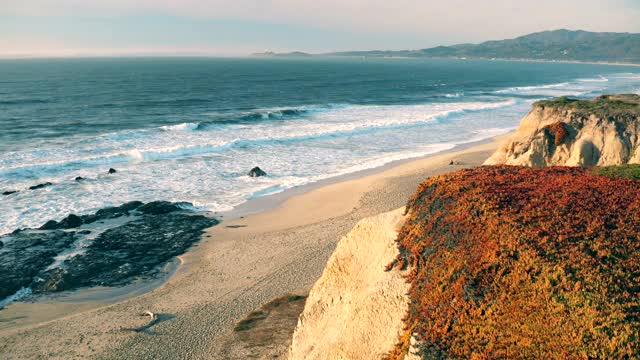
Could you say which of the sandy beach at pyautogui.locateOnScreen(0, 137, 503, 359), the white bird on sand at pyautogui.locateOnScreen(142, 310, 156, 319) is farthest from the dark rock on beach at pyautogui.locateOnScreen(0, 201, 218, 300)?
the white bird on sand at pyautogui.locateOnScreen(142, 310, 156, 319)

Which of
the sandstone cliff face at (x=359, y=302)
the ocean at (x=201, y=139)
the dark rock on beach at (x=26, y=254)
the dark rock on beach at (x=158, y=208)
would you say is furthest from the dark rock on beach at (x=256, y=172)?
the sandstone cliff face at (x=359, y=302)

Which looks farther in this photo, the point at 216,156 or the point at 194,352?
the point at 216,156

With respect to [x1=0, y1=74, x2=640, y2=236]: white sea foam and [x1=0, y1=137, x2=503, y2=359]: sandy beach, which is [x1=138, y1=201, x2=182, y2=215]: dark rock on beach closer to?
[x1=0, y1=74, x2=640, y2=236]: white sea foam

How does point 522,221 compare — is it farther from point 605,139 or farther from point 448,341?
point 605,139

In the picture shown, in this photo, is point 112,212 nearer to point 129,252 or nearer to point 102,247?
point 102,247

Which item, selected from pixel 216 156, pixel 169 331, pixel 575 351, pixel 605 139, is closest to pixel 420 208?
pixel 575 351

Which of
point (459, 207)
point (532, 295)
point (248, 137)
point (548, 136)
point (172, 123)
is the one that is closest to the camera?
point (532, 295)
